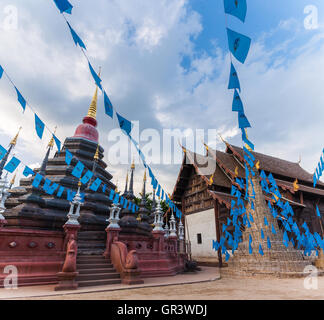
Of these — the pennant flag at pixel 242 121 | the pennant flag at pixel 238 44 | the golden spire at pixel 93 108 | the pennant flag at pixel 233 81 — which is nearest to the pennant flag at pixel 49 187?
the pennant flag at pixel 242 121

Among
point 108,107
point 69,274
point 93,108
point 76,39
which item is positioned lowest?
point 69,274

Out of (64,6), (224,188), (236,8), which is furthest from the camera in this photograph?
(224,188)

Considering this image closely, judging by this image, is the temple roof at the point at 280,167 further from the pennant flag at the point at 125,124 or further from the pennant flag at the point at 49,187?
the pennant flag at the point at 49,187

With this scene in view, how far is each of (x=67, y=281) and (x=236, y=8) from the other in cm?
799

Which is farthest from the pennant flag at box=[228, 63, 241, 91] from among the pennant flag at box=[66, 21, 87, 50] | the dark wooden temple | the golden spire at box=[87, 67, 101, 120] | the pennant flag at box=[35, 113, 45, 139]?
the golden spire at box=[87, 67, 101, 120]

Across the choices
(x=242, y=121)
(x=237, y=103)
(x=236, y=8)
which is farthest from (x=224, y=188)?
(x=236, y=8)

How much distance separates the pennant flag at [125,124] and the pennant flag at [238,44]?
12.7 feet

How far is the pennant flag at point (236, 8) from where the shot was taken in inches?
113

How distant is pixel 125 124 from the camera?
6488 millimetres

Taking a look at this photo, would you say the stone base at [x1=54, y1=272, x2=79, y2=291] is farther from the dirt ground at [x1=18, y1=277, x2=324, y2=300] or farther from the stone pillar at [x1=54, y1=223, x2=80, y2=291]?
the dirt ground at [x1=18, y1=277, x2=324, y2=300]

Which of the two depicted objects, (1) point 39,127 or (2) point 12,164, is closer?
(1) point 39,127

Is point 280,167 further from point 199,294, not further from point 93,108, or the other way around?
point 93,108

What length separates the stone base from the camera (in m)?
6.22
